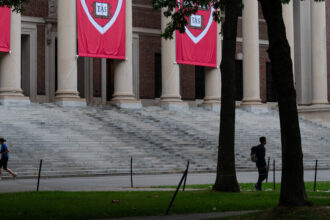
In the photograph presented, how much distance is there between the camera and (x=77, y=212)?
1360cm

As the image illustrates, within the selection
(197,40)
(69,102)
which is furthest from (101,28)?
(197,40)

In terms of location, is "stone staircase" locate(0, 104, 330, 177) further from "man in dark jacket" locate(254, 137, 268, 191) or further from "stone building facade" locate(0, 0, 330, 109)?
"man in dark jacket" locate(254, 137, 268, 191)

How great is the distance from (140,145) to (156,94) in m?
16.1

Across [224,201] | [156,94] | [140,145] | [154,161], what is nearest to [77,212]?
[224,201]

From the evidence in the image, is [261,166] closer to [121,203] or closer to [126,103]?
Answer: [121,203]

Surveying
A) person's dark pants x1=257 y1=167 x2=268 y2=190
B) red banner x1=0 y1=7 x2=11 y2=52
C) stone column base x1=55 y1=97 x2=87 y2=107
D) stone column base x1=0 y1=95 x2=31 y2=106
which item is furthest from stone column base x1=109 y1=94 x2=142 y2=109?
person's dark pants x1=257 y1=167 x2=268 y2=190

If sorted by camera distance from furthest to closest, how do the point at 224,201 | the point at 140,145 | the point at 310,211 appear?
1. the point at 140,145
2. the point at 224,201
3. the point at 310,211

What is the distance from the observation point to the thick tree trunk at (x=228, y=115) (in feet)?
59.1

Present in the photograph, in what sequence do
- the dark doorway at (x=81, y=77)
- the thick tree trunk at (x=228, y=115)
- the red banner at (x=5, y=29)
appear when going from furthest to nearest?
the dark doorway at (x=81, y=77) < the red banner at (x=5, y=29) < the thick tree trunk at (x=228, y=115)

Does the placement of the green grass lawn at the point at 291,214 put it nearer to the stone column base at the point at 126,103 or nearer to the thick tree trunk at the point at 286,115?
the thick tree trunk at the point at 286,115

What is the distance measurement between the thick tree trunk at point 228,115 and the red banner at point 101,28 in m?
18.5

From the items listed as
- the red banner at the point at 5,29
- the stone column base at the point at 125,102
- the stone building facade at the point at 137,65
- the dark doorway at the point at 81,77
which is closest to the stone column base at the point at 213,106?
the stone building facade at the point at 137,65

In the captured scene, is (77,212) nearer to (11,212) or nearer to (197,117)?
(11,212)

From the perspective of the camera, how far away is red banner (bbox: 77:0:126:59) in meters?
36.4
